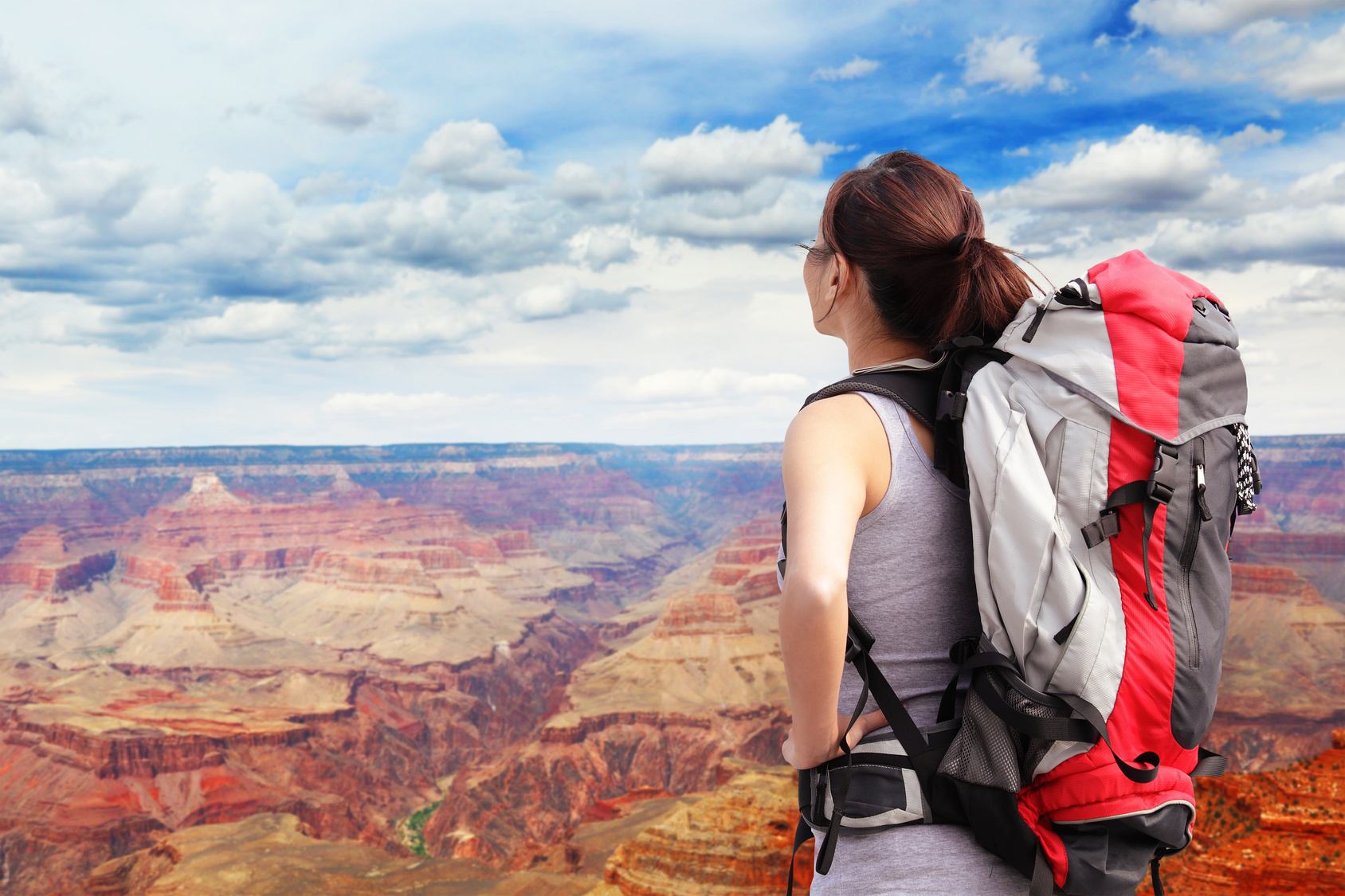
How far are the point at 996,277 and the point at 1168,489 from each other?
0.60 m

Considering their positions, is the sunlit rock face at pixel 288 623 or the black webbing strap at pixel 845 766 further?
the sunlit rock face at pixel 288 623

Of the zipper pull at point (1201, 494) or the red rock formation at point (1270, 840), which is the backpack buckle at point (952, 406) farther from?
the red rock formation at point (1270, 840)

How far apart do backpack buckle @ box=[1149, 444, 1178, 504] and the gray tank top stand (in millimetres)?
353

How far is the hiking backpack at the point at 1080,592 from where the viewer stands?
5.15ft

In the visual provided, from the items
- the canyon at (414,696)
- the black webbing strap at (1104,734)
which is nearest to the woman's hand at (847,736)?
the black webbing strap at (1104,734)

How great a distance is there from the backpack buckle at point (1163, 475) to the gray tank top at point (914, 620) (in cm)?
35

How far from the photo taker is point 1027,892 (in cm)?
171

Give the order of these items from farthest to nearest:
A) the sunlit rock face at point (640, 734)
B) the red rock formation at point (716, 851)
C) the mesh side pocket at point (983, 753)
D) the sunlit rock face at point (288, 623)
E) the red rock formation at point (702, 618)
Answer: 1. the red rock formation at point (702, 618)
2. the sunlit rock face at point (288, 623)
3. the sunlit rock face at point (640, 734)
4. the red rock formation at point (716, 851)
5. the mesh side pocket at point (983, 753)

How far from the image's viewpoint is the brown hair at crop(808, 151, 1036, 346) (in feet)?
5.98

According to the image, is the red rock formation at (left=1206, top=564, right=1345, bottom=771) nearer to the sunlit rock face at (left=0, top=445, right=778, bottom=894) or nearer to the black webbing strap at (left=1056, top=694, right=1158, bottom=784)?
the sunlit rock face at (left=0, top=445, right=778, bottom=894)

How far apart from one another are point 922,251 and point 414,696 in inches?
3404

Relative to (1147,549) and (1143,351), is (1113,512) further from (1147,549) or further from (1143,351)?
(1143,351)

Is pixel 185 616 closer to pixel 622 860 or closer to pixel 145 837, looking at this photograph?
pixel 145 837

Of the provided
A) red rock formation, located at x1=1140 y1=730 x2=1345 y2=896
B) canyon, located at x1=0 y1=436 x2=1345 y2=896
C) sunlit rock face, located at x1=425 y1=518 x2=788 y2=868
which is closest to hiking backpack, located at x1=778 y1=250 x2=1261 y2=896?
red rock formation, located at x1=1140 y1=730 x2=1345 y2=896
